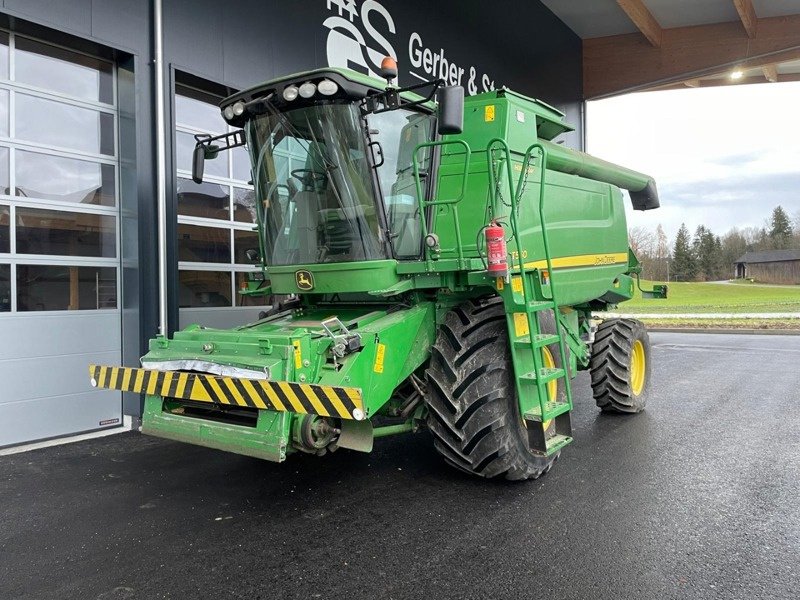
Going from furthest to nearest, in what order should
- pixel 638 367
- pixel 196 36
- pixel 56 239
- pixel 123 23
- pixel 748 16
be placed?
pixel 748 16
pixel 638 367
pixel 196 36
pixel 123 23
pixel 56 239

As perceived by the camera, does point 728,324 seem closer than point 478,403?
No

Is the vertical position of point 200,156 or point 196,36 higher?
point 196,36

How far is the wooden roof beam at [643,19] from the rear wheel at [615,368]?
28.5 feet

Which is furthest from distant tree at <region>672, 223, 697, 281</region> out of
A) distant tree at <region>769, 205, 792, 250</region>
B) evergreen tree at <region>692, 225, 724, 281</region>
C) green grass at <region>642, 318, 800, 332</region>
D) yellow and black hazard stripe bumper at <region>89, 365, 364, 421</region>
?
yellow and black hazard stripe bumper at <region>89, 365, 364, 421</region>

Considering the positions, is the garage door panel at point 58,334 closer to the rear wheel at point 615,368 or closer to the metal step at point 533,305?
the metal step at point 533,305

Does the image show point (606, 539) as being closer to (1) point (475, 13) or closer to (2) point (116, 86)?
(2) point (116, 86)

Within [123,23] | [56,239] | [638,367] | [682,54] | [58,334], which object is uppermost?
[682,54]

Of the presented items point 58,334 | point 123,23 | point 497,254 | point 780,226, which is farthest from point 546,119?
point 780,226

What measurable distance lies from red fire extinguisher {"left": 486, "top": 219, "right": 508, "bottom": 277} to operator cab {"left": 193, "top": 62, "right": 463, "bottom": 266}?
2.15 feet

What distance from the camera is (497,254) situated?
13.9 ft

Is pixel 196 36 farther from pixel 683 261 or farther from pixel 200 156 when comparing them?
pixel 683 261

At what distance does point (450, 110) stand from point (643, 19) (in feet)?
40.3

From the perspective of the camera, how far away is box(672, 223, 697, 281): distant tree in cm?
6315

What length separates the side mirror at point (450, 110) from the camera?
389 centimetres
